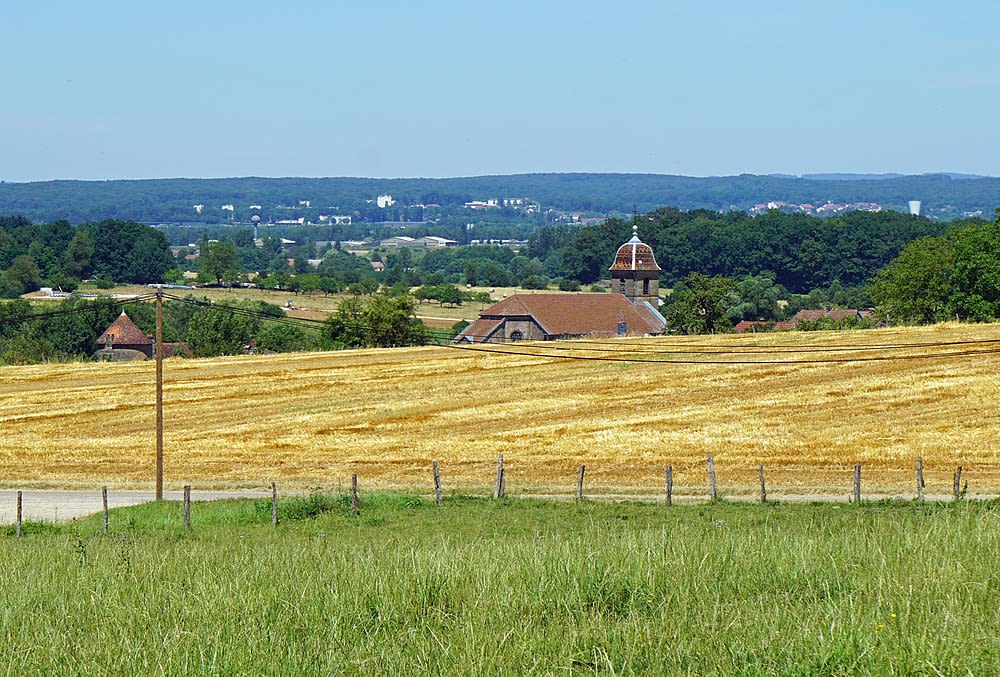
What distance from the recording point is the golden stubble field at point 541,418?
36.7 metres

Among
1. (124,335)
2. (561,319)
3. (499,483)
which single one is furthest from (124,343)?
(499,483)

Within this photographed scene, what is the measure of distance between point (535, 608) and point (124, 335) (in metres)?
97.3

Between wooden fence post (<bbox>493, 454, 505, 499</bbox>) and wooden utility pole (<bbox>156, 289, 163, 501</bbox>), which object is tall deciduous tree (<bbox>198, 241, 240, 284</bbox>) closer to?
wooden utility pole (<bbox>156, 289, 163, 501</bbox>)

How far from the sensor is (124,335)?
335 ft

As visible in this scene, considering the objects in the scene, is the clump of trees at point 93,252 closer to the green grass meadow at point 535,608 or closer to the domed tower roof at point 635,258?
the domed tower roof at point 635,258

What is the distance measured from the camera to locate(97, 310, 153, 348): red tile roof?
10181 centimetres

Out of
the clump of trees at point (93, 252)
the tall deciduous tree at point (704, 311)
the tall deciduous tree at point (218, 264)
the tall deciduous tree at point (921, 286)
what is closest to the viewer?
the tall deciduous tree at point (921, 286)

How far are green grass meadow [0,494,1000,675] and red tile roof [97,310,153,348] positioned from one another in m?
91.4

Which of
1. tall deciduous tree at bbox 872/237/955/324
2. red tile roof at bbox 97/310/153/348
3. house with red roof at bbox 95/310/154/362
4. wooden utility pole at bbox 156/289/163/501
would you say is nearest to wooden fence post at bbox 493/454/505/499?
wooden utility pole at bbox 156/289/163/501

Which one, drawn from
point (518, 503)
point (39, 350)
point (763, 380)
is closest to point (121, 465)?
point (518, 503)

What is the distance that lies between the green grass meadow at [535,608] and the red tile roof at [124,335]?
3599 inches

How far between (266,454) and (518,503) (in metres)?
15.3

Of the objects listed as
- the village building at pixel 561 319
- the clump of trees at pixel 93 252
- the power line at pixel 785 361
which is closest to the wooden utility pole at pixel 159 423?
the power line at pixel 785 361

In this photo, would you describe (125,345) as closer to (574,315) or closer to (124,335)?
(124,335)
